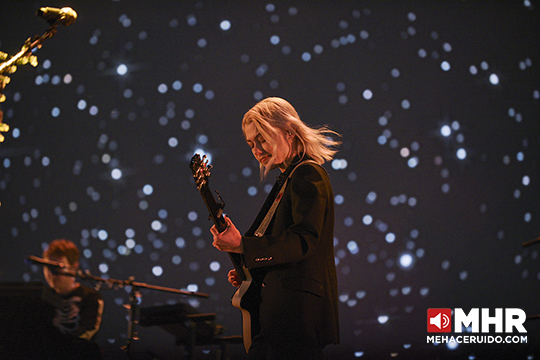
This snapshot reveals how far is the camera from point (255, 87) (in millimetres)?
4219

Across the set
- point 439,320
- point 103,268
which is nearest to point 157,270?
point 103,268

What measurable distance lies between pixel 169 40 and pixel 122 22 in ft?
1.63

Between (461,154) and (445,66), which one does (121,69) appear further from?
(461,154)

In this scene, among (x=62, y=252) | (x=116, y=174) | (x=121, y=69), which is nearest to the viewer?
(x=62, y=252)

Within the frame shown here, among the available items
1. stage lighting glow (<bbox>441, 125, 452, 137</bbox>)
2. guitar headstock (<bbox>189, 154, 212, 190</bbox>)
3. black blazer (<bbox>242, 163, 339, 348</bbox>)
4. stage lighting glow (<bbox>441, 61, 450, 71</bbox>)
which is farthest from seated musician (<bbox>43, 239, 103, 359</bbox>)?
stage lighting glow (<bbox>441, 61, 450, 71</bbox>)

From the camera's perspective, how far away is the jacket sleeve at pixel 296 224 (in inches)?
49.1

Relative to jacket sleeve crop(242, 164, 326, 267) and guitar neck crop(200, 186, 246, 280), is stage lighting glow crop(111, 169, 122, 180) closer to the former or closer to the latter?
guitar neck crop(200, 186, 246, 280)

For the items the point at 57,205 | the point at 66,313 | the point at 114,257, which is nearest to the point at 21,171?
the point at 57,205

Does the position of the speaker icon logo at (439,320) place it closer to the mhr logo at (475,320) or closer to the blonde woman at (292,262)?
the mhr logo at (475,320)

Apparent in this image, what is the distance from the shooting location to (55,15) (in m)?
1.37

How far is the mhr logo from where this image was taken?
3797 mm

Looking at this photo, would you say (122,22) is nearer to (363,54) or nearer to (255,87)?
(255,87)

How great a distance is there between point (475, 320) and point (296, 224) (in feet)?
11.1

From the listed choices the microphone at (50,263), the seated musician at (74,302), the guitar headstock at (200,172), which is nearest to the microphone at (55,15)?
the guitar headstock at (200,172)
